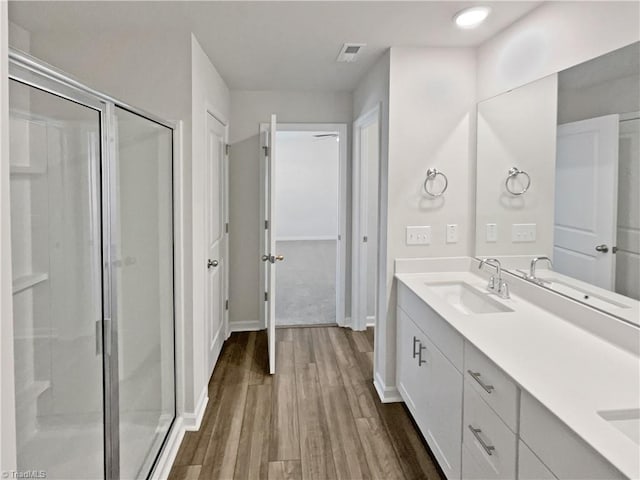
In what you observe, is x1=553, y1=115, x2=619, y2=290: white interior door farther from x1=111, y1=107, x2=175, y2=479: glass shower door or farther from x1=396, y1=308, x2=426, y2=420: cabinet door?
x1=111, y1=107, x2=175, y2=479: glass shower door

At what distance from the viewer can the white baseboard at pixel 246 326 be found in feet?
14.2

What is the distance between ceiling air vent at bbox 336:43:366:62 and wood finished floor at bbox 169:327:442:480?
7.52 ft

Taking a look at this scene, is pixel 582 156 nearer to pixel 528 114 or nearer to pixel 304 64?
pixel 528 114

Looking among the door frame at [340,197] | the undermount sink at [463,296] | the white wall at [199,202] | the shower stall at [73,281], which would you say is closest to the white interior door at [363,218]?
the door frame at [340,197]

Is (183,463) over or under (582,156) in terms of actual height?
under

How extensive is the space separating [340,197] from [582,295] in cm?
266

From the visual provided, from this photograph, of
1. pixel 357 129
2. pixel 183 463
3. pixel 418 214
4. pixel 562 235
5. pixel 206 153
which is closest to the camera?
pixel 562 235

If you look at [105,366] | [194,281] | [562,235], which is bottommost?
[105,366]

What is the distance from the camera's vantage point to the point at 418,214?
Answer: 280cm

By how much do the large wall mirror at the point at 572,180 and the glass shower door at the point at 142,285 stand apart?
1932 mm

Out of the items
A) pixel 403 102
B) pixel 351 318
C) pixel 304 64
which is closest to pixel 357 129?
pixel 304 64

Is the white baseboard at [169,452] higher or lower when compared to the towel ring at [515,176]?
lower

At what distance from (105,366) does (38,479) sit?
0.46 meters

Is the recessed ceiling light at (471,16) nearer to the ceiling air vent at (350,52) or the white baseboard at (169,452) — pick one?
the ceiling air vent at (350,52)
